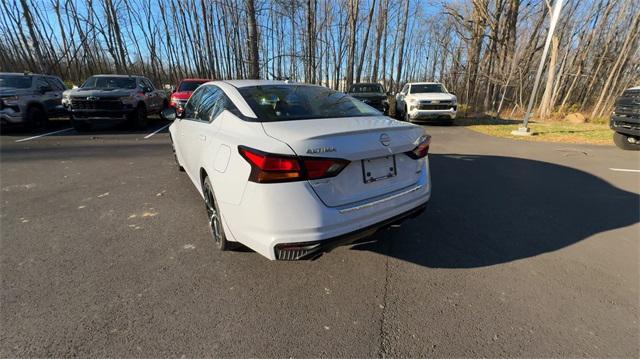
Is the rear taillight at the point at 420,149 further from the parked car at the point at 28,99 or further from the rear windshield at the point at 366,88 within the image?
the rear windshield at the point at 366,88

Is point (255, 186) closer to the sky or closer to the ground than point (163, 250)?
closer to the sky

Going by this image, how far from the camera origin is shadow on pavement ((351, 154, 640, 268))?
9.83 feet

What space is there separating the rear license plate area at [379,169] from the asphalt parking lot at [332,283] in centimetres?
87

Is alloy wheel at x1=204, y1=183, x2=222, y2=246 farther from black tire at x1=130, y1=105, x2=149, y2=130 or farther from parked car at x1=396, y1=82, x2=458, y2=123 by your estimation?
parked car at x1=396, y1=82, x2=458, y2=123

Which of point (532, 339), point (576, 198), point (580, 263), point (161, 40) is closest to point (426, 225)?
point (580, 263)

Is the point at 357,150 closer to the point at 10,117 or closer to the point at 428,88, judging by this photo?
the point at 10,117

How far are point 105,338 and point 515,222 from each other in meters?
4.01

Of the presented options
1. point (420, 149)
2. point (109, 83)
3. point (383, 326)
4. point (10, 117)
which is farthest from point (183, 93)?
point (383, 326)

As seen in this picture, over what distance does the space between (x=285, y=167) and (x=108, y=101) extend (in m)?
10.1

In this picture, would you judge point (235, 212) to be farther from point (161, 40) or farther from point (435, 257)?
point (161, 40)

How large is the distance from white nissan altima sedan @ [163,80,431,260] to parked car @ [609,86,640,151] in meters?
7.66

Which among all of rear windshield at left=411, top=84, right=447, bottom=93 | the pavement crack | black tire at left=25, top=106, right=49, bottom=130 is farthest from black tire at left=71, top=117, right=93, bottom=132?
rear windshield at left=411, top=84, right=447, bottom=93

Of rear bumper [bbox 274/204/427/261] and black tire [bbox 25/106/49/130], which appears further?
black tire [bbox 25/106/49/130]

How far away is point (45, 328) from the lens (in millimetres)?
2037
